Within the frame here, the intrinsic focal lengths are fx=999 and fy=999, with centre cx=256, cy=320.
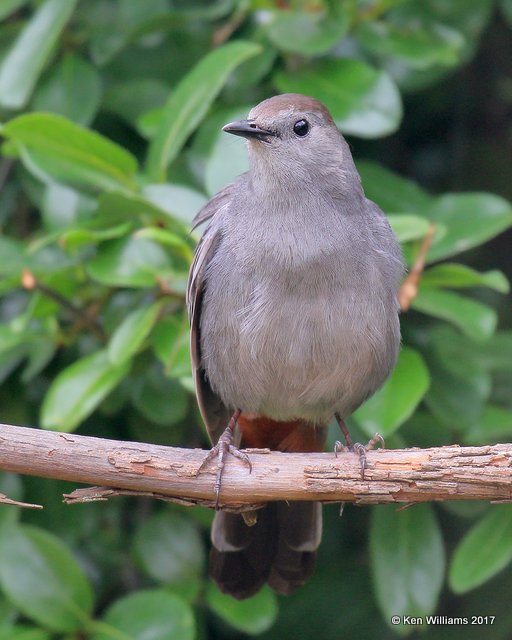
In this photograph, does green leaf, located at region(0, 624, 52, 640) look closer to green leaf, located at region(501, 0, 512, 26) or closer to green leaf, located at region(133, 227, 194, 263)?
green leaf, located at region(133, 227, 194, 263)

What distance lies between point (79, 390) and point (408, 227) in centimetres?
145

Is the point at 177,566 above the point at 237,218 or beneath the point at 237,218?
beneath

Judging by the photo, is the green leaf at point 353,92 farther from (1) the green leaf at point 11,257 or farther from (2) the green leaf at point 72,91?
(1) the green leaf at point 11,257

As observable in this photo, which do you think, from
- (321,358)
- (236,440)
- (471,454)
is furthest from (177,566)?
(471,454)

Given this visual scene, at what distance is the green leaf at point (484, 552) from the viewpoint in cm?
404

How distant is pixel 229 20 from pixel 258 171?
4.15 feet

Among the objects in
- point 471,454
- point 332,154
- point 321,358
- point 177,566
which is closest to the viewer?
point 471,454

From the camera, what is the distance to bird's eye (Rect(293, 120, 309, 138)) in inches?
150

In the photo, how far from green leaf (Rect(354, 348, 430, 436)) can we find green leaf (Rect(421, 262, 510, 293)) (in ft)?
1.09

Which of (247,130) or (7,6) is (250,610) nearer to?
(247,130)

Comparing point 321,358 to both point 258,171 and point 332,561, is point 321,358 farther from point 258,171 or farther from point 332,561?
point 332,561

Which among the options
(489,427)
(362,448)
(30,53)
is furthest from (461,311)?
(30,53)

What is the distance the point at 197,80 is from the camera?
13.5 feet

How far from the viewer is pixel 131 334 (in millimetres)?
3828
